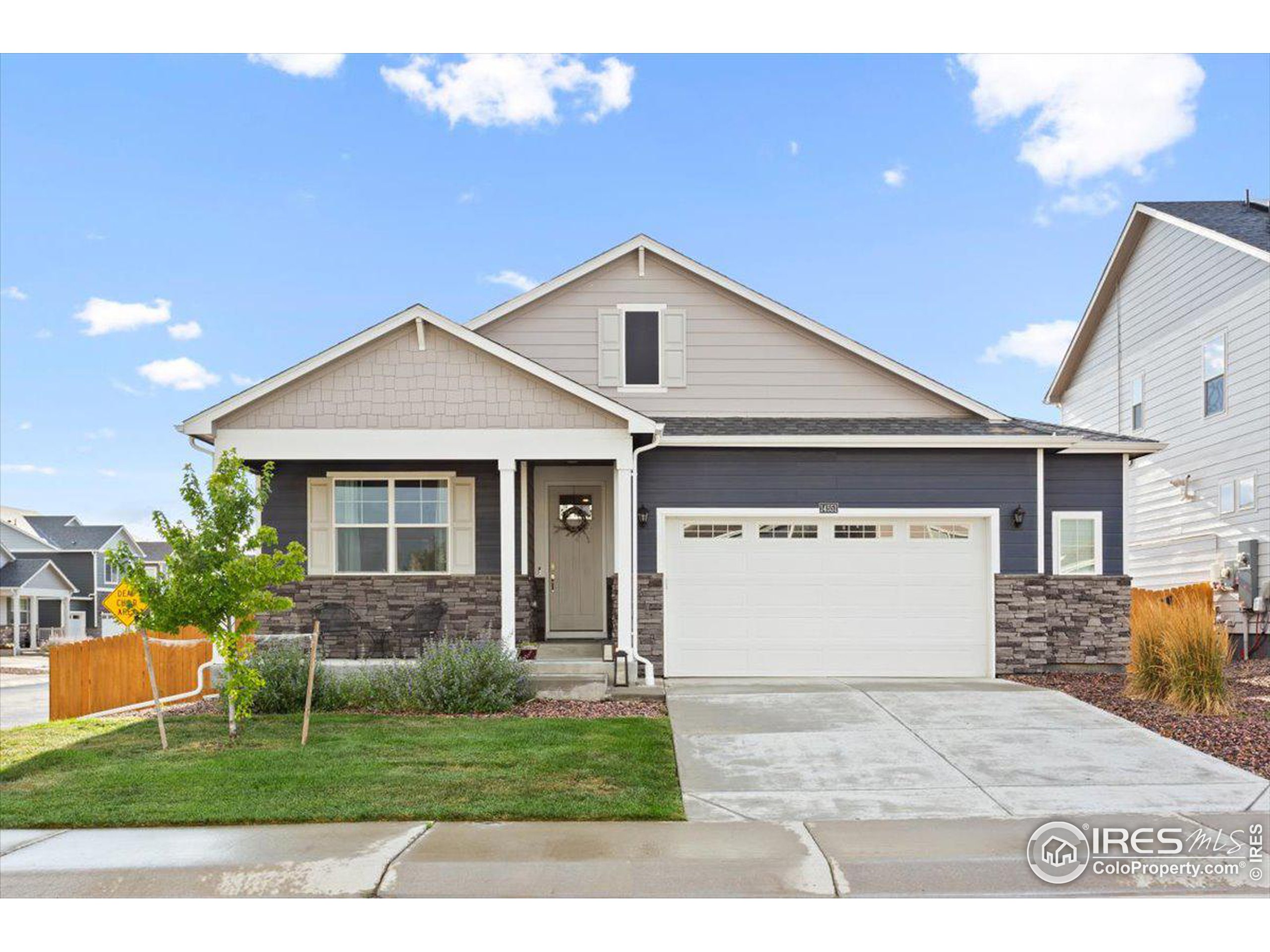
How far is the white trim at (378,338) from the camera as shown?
41.0ft

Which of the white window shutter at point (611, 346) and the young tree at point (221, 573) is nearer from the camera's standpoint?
the young tree at point (221, 573)

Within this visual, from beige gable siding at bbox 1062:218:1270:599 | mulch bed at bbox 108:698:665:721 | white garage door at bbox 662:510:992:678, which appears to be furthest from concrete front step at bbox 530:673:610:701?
beige gable siding at bbox 1062:218:1270:599

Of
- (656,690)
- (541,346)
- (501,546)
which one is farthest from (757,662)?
(541,346)

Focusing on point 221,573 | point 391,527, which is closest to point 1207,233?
point 391,527

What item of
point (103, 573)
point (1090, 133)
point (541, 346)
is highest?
point (1090, 133)

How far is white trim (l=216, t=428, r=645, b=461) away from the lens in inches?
497

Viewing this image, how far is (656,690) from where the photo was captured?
12180 mm

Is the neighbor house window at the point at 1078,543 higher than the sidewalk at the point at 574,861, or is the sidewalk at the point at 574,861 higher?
the neighbor house window at the point at 1078,543

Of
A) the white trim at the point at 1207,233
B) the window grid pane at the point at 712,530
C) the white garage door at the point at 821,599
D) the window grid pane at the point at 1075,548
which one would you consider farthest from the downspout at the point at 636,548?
the white trim at the point at 1207,233

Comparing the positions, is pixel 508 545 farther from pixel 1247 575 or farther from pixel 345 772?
pixel 1247 575

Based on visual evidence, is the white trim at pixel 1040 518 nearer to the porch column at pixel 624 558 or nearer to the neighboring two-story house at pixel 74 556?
the porch column at pixel 624 558

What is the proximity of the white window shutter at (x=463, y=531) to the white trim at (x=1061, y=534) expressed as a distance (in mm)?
7900

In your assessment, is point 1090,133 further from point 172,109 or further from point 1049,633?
point 172,109

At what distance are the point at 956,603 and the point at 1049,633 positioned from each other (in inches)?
A: 52.8
